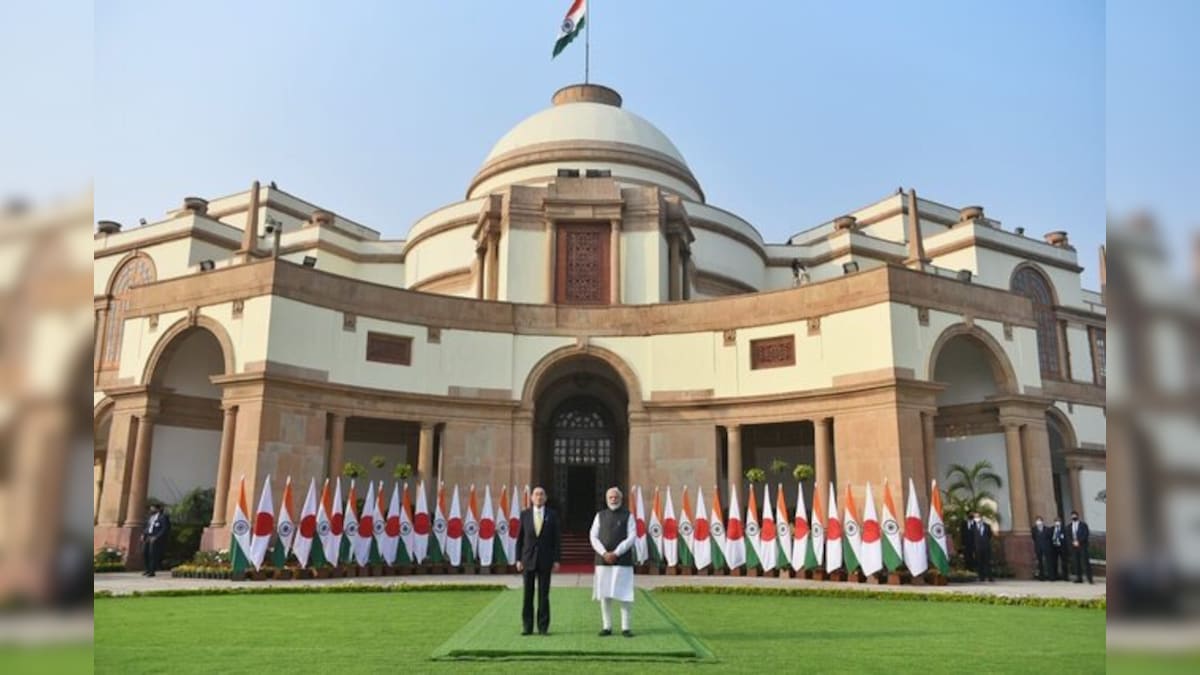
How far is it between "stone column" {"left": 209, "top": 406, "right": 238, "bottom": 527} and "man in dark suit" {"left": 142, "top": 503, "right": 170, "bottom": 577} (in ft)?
4.06

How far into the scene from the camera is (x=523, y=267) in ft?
100

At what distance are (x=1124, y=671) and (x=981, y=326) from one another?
25078 millimetres

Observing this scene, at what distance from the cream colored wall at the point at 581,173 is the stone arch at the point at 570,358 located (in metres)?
11.6

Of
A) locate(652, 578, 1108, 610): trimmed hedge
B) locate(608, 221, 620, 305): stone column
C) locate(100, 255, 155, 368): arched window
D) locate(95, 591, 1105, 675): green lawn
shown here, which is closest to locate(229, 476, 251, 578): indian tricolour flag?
locate(95, 591, 1105, 675): green lawn

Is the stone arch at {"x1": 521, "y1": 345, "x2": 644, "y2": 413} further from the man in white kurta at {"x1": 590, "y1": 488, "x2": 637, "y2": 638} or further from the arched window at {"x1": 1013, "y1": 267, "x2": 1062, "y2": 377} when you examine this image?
the arched window at {"x1": 1013, "y1": 267, "x2": 1062, "y2": 377}

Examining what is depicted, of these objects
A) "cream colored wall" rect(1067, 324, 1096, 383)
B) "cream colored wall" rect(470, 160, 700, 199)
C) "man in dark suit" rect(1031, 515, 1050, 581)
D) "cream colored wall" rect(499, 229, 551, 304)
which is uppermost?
"cream colored wall" rect(470, 160, 700, 199)

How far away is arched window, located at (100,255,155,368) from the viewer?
105 feet

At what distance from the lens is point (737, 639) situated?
9984 mm

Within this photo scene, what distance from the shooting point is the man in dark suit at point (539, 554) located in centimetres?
976

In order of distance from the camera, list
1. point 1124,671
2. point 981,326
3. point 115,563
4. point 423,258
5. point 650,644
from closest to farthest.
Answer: point 1124,671 → point 650,644 → point 115,563 → point 981,326 → point 423,258

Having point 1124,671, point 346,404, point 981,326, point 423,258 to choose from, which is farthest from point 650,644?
point 423,258

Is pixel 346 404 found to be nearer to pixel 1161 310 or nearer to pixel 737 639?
pixel 737 639

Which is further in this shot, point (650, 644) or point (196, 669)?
point (650, 644)

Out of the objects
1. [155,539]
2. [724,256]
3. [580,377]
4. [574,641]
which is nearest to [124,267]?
[155,539]
